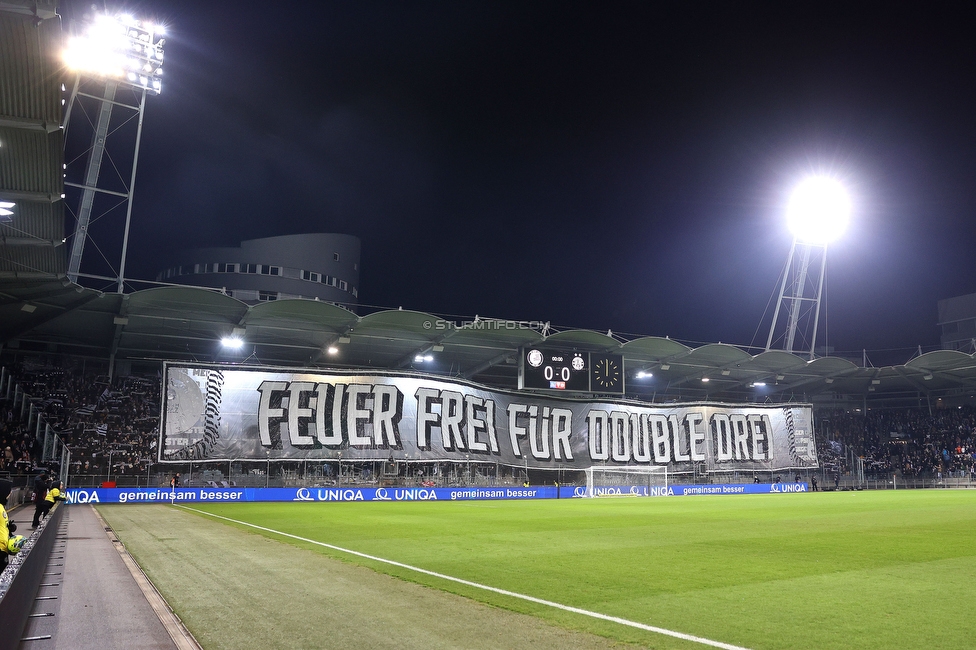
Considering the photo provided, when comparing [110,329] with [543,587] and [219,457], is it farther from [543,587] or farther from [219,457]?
[543,587]

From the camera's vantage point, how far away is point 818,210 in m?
53.7

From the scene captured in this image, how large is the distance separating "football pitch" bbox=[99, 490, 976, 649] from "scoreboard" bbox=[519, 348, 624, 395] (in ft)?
72.1

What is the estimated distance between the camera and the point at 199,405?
35281 mm

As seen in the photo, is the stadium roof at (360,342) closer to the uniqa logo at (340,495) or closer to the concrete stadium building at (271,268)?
the uniqa logo at (340,495)

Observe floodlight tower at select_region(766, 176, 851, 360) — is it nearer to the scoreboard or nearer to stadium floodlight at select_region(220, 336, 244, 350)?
the scoreboard

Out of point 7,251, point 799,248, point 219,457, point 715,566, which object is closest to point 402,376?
point 219,457

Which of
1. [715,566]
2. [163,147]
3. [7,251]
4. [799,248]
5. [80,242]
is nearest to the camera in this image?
[715,566]

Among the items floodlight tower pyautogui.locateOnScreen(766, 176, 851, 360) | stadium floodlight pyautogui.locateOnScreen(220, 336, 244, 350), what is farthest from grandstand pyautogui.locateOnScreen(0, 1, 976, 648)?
floodlight tower pyautogui.locateOnScreen(766, 176, 851, 360)

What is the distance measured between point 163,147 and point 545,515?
40929 millimetres

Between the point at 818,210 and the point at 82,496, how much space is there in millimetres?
52763

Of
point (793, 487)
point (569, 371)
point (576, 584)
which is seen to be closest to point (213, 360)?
point (569, 371)

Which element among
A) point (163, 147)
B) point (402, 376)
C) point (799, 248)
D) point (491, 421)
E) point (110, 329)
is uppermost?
point (163, 147)

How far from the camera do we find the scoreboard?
40.3 m

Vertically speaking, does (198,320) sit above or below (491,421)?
above
